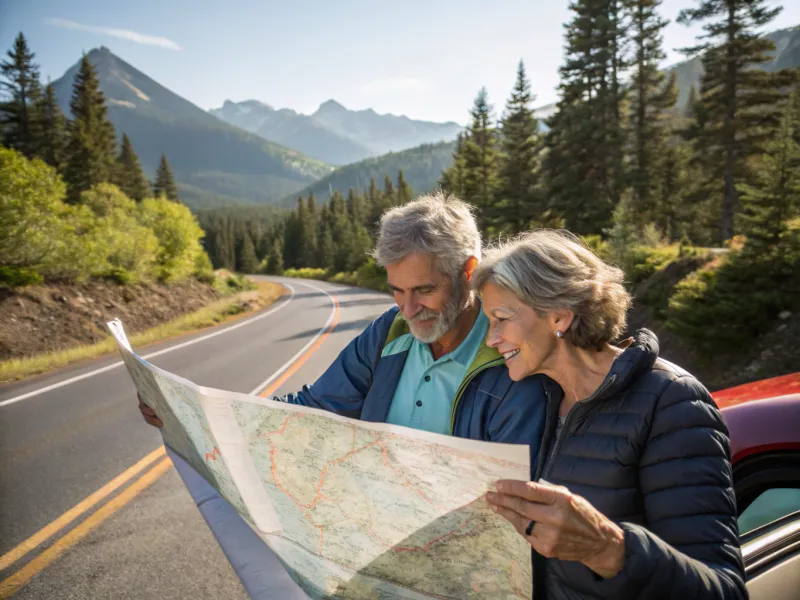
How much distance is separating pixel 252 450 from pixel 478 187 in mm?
33817

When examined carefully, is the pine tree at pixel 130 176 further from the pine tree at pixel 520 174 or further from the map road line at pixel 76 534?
the map road line at pixel 76 534

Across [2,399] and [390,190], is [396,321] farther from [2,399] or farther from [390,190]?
[390,190]

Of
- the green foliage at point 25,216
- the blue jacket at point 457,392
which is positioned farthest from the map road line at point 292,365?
the green foliage at point 25,216

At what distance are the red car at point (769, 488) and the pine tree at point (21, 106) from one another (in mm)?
43465

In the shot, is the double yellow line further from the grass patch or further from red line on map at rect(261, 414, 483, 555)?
the grass patch

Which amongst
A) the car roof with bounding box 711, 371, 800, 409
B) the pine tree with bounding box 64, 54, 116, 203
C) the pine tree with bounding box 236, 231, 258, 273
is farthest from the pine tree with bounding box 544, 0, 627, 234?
the pine tree with bounding box 236, 231, 258, 273

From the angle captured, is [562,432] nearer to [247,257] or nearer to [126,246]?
[126,246]

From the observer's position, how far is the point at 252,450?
121 cm

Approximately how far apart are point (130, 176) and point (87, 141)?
11651 millimetres

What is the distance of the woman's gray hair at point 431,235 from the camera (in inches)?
75.1

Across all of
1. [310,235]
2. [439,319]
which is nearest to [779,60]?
[310,235]

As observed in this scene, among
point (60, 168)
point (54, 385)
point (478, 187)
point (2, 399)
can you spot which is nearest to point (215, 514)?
point (2, 399)

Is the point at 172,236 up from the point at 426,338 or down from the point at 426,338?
up

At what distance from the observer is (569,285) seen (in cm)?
148
